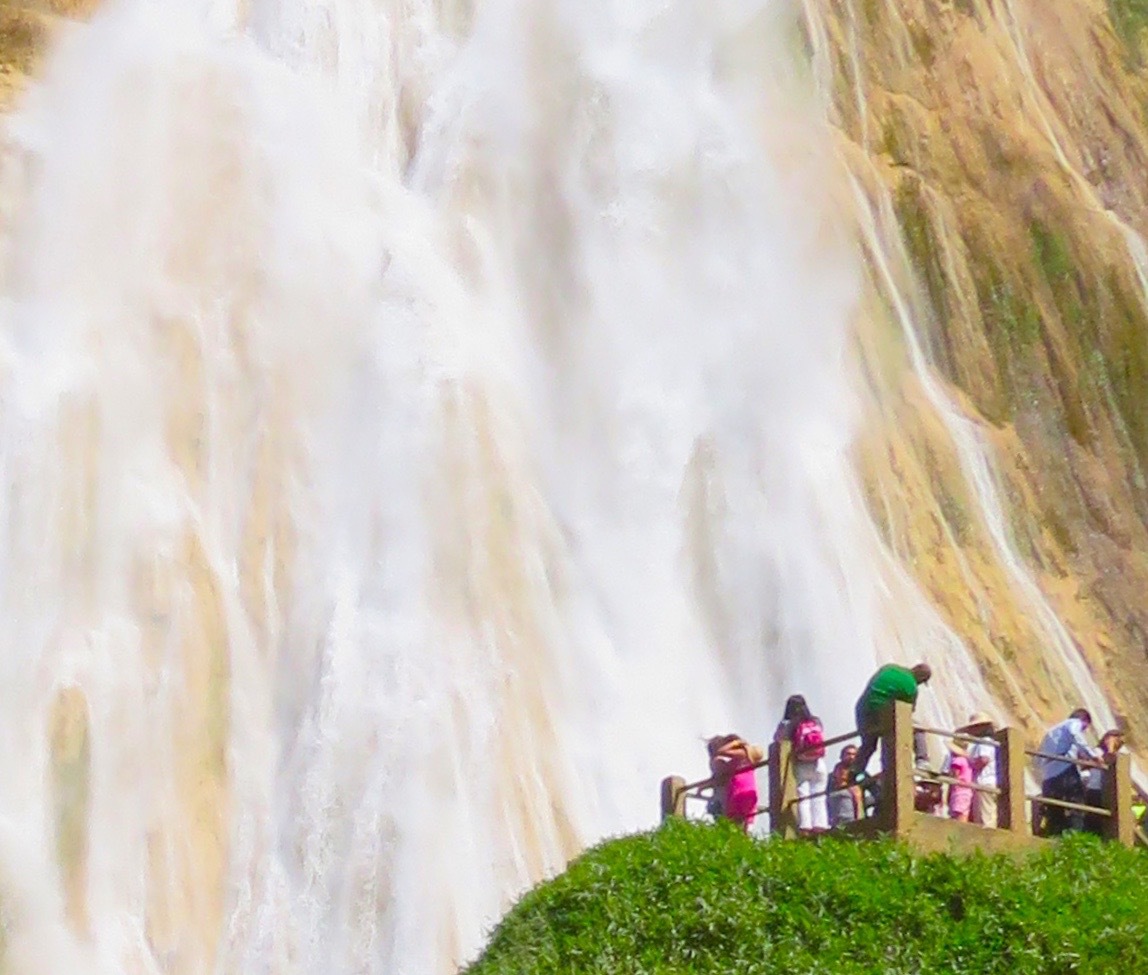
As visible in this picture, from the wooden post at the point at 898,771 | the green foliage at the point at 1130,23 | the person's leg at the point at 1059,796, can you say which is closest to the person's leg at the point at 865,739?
the wooden post at the point at 898,771

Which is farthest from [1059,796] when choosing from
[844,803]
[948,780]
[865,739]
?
[865,739]

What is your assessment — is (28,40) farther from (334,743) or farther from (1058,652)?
(1058,652)

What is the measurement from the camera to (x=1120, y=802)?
17641 millimetres

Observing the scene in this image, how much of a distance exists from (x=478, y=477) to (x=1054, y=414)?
10134 millimetres

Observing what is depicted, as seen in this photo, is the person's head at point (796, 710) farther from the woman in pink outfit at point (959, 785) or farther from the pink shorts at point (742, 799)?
the woman in pink outfit at point (959, 785)

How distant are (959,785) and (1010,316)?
1710 cm

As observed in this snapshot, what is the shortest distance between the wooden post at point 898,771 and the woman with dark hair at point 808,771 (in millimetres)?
802

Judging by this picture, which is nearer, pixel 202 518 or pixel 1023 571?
pixel 202 518

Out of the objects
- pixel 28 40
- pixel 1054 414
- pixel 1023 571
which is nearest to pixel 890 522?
pixel 1023 571

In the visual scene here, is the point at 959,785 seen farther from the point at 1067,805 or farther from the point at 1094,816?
the point at 1094,816

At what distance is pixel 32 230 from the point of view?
27.2m

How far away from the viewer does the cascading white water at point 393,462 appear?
73.3 ft

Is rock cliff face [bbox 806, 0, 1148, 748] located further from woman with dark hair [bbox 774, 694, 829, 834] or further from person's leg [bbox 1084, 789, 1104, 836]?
woman with dark hair [bbox 774, 694, 829, 834]

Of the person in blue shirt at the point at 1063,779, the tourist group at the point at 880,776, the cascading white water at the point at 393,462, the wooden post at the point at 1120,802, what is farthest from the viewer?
the cascading white water at the point at 393,462
